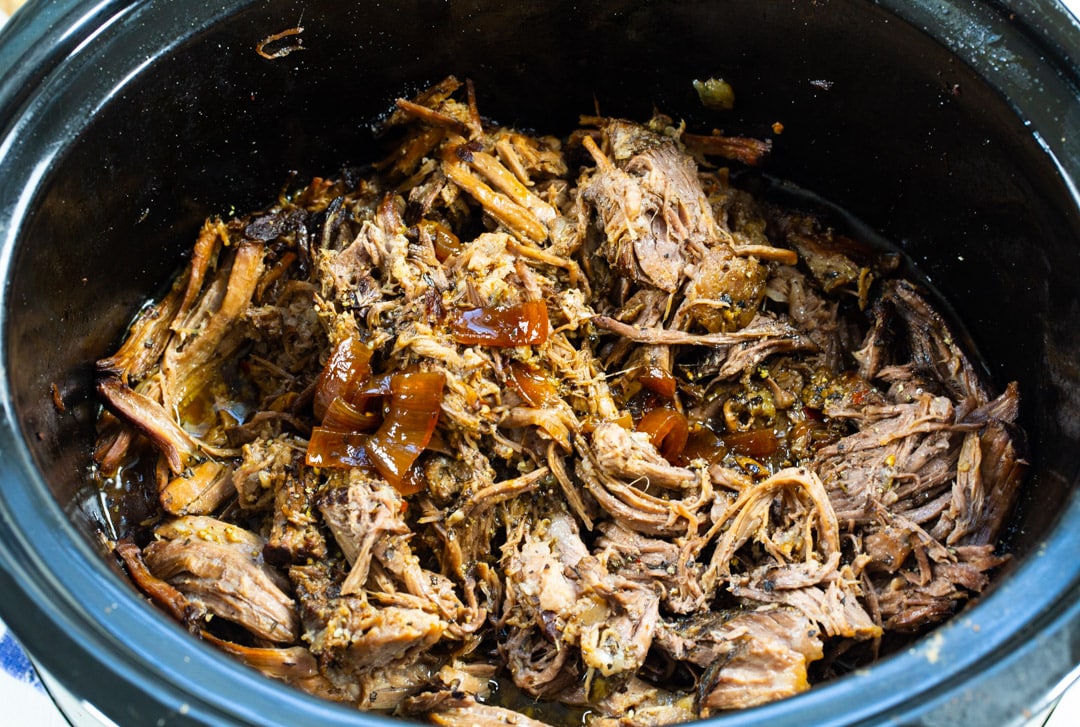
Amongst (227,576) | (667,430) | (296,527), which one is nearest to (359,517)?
(296,527)

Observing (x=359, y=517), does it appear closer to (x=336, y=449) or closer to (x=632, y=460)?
(x=336, y=449)

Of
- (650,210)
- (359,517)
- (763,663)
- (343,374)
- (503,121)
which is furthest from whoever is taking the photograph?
(503,121)

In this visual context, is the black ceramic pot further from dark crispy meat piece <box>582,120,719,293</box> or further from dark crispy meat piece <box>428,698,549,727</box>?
dark crispy meat piece <box>428,698,549,727</box>

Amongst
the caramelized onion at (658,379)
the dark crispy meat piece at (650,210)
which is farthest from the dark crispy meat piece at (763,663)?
the dark crispy meat piece at (650,210)

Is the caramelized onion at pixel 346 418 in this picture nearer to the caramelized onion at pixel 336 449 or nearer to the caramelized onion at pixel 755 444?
the caramelized onion at pixel 336 449

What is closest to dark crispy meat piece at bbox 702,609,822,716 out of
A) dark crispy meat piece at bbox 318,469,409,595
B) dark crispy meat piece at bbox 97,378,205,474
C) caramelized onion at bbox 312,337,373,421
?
dark crispy meat piece at bbox 318,469,409,595

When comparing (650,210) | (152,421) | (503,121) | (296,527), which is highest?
(650,210)

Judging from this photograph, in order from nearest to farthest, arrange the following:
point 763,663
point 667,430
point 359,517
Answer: point 763,663 < point 359,517 < point 667,430
